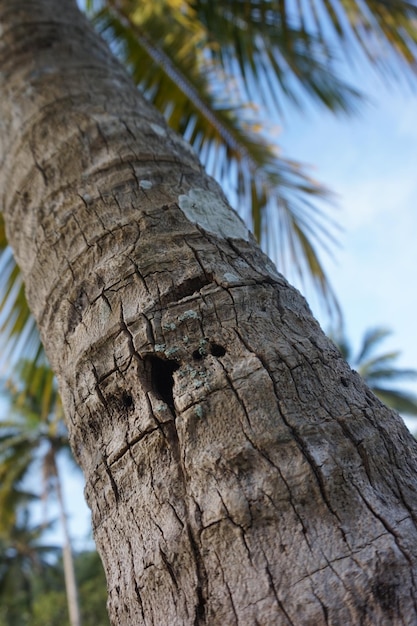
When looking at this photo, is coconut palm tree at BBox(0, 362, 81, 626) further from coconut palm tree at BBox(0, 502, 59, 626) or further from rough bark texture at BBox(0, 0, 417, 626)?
rough bark texture at BBox(0, 0, 417, 626)

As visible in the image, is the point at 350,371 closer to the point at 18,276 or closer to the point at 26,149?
the point at 26,149

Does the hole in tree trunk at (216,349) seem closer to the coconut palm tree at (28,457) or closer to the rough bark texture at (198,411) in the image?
the rough bark texture at (198,411)

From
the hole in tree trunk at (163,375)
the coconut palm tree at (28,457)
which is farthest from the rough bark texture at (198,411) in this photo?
the coconut palm tree at (28,457)

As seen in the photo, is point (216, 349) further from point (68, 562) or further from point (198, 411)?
point (68, 562)

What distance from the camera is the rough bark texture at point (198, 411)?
2.69 feet

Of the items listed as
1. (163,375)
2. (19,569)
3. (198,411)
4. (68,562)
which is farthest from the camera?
(19,569)

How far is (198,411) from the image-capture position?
976mm

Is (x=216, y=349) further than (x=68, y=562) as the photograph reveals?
No

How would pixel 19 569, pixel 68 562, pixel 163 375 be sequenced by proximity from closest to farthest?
1. pixel 163 375
2. pixel 68 562
3. pixel 19 569

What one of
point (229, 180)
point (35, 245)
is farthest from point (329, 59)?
point (35, 245)

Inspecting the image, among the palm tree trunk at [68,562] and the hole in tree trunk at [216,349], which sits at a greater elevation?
the palm tree trunk at [68,562]

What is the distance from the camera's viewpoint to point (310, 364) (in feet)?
3.37

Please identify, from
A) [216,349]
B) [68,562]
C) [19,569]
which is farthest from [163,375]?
[19,569]

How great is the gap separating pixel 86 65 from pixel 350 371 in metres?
1.32
